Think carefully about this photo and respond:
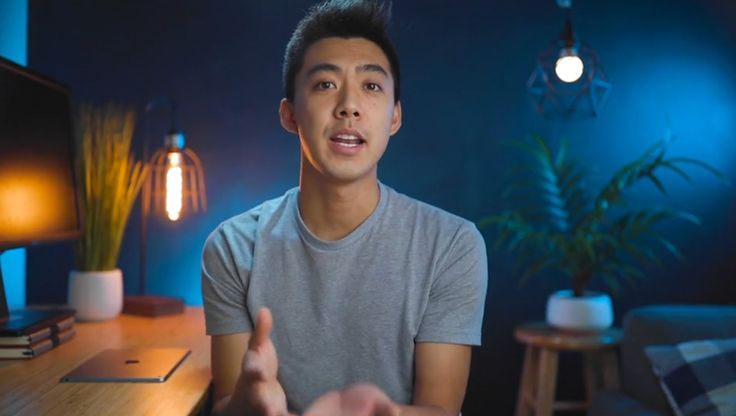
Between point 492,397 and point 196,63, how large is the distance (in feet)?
5.75

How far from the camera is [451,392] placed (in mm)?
1521

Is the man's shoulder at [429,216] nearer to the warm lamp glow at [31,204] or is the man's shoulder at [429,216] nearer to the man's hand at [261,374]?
the man's hand at [261,374]

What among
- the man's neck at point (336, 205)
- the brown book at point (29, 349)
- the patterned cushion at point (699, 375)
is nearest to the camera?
the man's neck at point (336, 205)

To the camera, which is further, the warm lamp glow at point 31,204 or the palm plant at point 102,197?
the palm plant at point 102,197

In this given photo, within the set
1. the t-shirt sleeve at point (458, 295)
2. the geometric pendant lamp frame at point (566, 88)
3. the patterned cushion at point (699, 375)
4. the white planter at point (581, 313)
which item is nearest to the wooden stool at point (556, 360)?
the white planter at point (581, 313)

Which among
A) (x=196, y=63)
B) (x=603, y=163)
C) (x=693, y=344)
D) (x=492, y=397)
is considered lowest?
(x=492, y=397)

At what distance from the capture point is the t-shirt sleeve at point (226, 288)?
5.17ft

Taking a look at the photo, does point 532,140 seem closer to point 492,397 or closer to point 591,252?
point 591,252

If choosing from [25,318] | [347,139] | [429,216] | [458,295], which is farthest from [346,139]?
[25,318]

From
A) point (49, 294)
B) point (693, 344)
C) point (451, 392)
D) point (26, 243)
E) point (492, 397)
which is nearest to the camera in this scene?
point (451, 392)

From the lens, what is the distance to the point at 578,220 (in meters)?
3.07

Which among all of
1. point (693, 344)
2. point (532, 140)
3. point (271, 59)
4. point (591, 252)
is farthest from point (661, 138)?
point (271, 59)

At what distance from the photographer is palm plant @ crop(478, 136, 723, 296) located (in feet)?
9.16

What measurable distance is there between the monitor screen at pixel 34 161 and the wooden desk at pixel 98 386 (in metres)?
0.27
